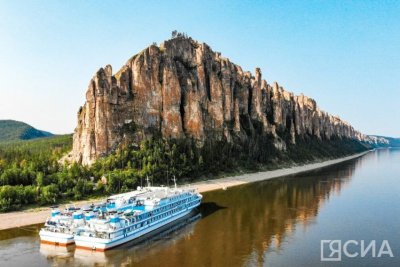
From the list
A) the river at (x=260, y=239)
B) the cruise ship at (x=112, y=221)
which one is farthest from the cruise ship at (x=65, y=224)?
the river at (x=260, y=239)

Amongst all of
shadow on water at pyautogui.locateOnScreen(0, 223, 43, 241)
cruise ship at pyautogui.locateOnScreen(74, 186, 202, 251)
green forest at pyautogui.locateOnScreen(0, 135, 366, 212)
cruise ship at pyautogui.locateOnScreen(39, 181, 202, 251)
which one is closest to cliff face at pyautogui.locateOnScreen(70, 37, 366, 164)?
green forest at pyautogui.locateOnScreen(0, 135, 366, 212)

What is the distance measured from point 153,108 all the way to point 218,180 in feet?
128

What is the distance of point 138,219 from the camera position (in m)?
63.9

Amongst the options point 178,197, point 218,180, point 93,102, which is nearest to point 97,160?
A: point 93,102

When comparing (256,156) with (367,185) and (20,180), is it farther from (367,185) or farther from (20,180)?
(20,180)

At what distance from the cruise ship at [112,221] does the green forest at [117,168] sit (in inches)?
850

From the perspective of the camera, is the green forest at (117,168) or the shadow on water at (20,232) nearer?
the shadow on water at (20,232)

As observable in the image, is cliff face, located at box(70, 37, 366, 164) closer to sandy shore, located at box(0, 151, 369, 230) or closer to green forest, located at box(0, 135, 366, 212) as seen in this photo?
green forest, located at box(0, 135, 366, 212)

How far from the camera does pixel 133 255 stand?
2162 inches

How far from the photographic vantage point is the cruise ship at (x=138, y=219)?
56844 mm

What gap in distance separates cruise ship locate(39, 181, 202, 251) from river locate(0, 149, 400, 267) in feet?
5.56

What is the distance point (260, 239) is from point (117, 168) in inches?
2675

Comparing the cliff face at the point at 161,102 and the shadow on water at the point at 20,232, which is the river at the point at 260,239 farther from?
the cliff face at the point at 161,102

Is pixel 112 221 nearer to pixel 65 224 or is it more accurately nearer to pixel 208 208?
pixel 65 224
